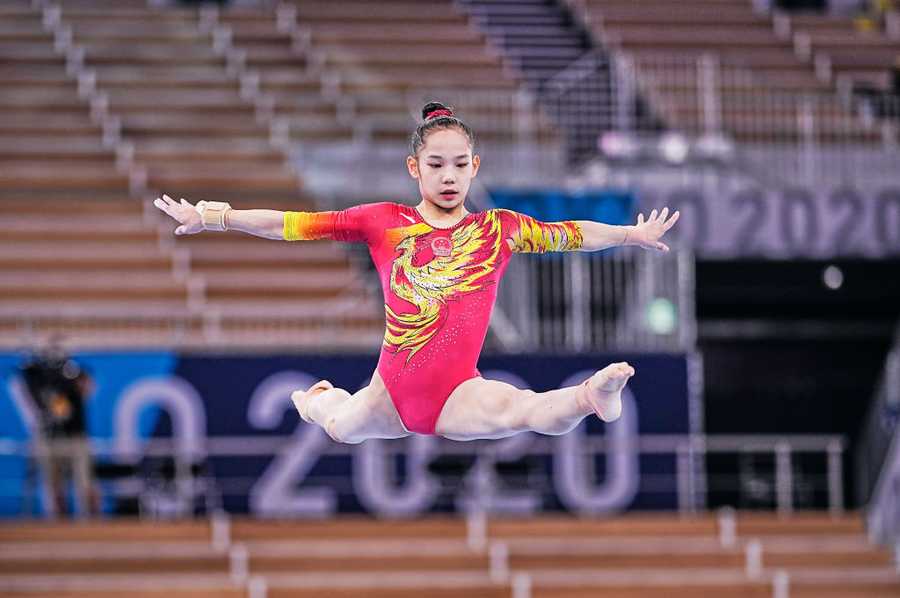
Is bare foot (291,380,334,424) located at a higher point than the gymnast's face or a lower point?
lower

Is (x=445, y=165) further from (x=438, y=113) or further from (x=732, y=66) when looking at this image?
(x=732, y=66)

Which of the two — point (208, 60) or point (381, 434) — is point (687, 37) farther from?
point (381, 434)

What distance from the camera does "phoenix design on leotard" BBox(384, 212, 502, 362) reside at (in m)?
6.81

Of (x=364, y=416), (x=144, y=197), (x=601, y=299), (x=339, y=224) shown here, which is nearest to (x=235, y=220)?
(x=339, y=224)

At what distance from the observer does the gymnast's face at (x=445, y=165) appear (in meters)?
6.50

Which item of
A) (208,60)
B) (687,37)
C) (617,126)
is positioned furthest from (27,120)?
(687,37)

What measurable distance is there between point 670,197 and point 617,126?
1.59 m

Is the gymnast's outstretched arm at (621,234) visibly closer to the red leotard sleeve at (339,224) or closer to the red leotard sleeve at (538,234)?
the red leotard sleeve at (538,234)

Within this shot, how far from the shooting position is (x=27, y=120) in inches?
766

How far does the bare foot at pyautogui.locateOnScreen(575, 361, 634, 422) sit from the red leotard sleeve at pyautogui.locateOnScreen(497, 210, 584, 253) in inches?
26.4

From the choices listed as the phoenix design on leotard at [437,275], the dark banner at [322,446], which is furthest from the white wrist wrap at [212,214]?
the dark banner at [322,446]

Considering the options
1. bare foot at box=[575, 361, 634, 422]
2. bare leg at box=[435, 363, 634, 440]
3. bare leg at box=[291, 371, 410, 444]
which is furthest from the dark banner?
bare foot at box=[575, 361, 634, 422]

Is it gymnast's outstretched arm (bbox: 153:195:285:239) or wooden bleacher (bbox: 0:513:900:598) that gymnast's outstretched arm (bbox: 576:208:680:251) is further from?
wooden bleacher (bbox: 0:513:900:598)

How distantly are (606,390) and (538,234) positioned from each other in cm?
86
